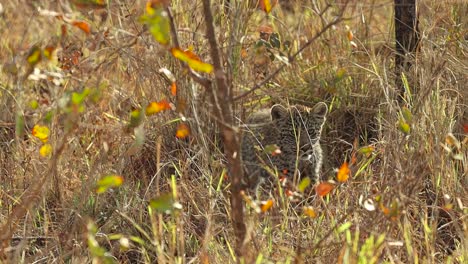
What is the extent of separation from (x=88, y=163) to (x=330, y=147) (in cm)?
170

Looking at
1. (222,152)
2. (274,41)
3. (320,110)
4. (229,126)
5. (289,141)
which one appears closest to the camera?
(229,126)

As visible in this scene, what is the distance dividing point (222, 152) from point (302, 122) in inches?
22.0

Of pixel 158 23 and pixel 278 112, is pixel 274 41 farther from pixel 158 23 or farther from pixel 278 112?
pixel 158 23

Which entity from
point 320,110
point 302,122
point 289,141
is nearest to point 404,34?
point 320,110

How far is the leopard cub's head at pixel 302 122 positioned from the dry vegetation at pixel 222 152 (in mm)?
215

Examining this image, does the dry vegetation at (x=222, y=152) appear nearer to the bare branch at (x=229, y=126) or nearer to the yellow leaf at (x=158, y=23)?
the bare branch at (x=229, y=126)

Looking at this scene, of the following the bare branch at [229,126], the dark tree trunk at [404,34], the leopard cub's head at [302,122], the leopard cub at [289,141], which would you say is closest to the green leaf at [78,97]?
the bare branch at [229,126]

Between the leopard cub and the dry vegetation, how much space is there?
16 centimetres

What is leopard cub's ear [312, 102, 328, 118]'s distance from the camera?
6129mm

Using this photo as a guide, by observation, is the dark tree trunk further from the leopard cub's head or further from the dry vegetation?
the leopard cub's head

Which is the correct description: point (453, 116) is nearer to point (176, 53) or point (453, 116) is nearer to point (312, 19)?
point (312, 19)

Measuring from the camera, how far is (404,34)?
646 cm

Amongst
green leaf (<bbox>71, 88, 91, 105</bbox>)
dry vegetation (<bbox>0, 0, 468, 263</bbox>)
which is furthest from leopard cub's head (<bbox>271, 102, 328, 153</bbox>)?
green leaf (<bbox>71, 88, 91, 105</bbox>)

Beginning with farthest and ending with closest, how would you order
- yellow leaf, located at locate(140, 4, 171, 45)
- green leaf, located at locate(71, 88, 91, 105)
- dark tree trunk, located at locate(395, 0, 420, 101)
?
dark tree trunk, located at locate(395, 0, 420, 101) < green leaf, located at locate(71, 88, 91, 105) < yellow leaf, located at locate(140, 4, 171, 45)
